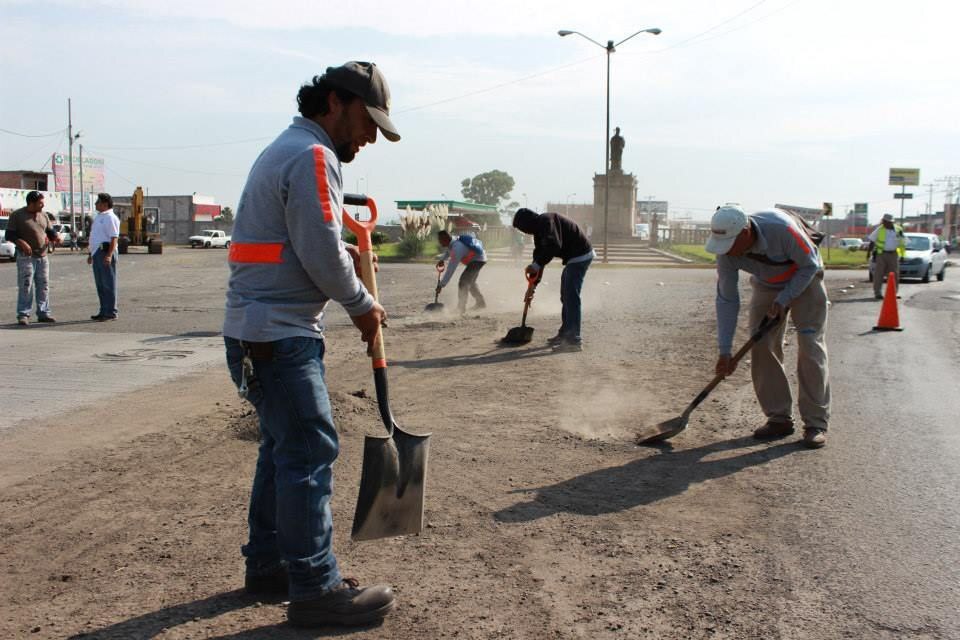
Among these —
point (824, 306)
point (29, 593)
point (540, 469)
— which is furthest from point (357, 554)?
point (824, 306)

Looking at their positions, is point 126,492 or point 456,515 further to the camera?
point 126,492

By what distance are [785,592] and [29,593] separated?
297cm

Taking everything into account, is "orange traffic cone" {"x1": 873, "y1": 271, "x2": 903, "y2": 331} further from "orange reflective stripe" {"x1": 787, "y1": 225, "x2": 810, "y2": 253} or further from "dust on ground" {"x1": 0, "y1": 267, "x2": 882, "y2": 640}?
"orange reflective stripe" {"x1": 787, "y1": 225, "x2": 810, "y2": 253}

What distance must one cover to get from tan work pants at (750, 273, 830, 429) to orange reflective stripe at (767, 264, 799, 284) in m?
0.13

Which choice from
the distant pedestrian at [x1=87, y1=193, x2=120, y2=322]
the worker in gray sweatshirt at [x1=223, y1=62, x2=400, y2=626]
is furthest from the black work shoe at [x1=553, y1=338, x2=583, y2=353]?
the worker in gray sweatshirt at [x1=223, y1=62, x2=400, y2=626]

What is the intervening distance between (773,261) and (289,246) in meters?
3.90

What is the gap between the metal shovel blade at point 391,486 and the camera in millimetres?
3406

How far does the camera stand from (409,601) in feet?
11.3

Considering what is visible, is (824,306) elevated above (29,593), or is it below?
above

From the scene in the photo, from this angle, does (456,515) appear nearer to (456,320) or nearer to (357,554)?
(357,554)

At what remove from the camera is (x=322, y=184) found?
297 cm

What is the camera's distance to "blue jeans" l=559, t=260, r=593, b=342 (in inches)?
415

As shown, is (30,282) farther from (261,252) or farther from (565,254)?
(261,252)

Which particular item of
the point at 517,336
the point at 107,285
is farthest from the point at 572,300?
the point at 107,285
